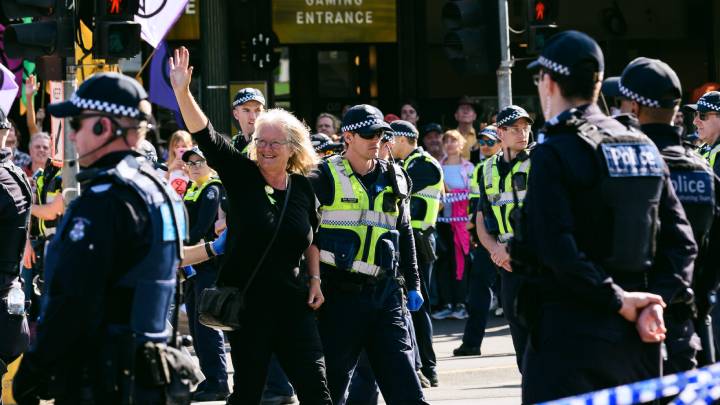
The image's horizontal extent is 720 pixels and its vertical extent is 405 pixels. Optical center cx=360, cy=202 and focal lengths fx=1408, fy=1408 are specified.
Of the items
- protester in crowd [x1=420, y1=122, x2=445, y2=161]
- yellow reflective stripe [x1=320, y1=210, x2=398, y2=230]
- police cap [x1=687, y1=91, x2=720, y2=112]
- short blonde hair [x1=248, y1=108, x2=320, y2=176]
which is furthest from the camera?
protester in crowd [x1=420, y1=122, x2=445, y2=161]

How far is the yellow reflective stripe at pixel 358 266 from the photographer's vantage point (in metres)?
8.08

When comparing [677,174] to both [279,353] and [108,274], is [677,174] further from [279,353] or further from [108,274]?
[108,274]

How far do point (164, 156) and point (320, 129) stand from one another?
2.53 metres

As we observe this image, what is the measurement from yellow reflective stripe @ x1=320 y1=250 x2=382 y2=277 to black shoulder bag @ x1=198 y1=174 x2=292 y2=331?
940 mm

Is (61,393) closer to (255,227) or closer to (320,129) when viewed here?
(255,227)

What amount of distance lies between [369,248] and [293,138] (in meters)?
0.97

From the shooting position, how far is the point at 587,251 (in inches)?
210

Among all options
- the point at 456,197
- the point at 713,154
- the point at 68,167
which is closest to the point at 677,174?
the point at 713,154

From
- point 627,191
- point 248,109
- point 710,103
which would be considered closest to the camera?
point 627,191

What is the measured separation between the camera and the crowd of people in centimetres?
507

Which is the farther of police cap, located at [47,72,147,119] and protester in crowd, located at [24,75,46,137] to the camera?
protester in crowd, located at [24,75,46,137]

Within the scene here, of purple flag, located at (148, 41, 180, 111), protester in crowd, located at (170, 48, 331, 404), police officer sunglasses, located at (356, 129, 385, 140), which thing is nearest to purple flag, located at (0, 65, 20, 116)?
police officer sunglasses, located at (356, 129, 385, 140)

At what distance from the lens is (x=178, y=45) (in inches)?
755

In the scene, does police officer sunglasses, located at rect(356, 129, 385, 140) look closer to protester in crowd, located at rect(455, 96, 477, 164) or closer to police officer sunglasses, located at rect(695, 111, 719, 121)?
police officer sunglasses, located at rect(695, 111, 719, 121)
